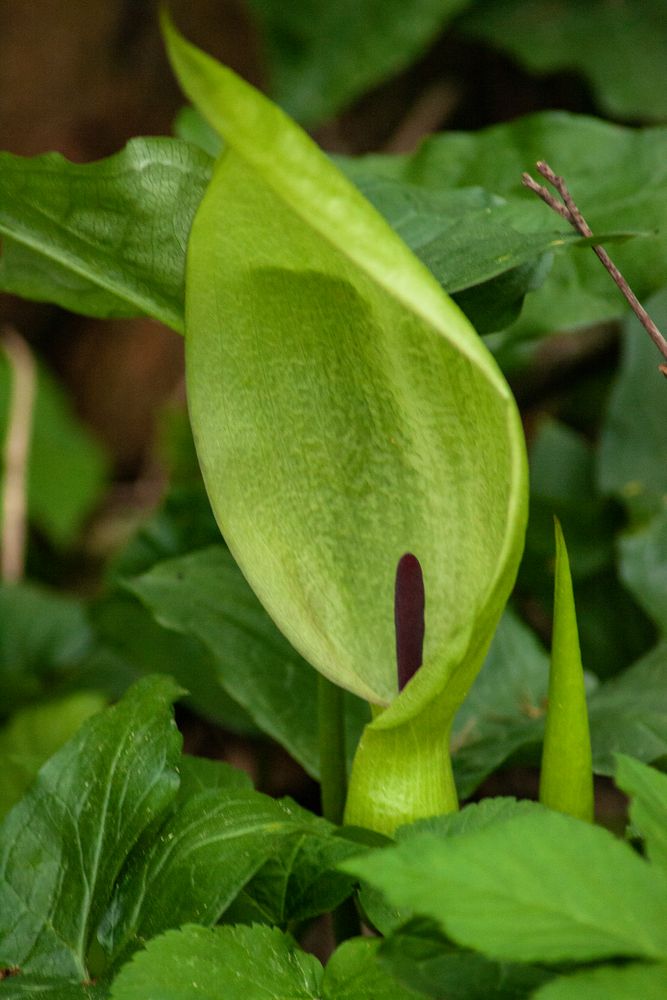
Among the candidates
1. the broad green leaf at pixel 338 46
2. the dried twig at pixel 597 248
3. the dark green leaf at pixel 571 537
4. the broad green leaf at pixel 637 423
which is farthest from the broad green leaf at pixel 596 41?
the dried twig at pixel 597 248

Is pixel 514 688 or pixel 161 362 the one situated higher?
pixel 514 688

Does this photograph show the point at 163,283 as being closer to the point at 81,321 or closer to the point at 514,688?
the point at 514,688

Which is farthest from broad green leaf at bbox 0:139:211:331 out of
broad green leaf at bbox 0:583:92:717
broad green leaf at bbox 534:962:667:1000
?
→ broad green leaf at bbox 0:583:92:717

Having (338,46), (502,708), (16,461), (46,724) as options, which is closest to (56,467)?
(16,461)

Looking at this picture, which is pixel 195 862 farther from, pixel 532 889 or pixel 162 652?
pixel 162 652

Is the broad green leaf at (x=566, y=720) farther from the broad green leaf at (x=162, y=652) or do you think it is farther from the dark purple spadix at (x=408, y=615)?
the broad green leaf at (x=162, y=652)

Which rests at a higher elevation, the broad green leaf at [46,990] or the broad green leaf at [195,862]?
the broad green leaf at [195,862]

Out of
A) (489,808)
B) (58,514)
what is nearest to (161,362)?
(58,514)
